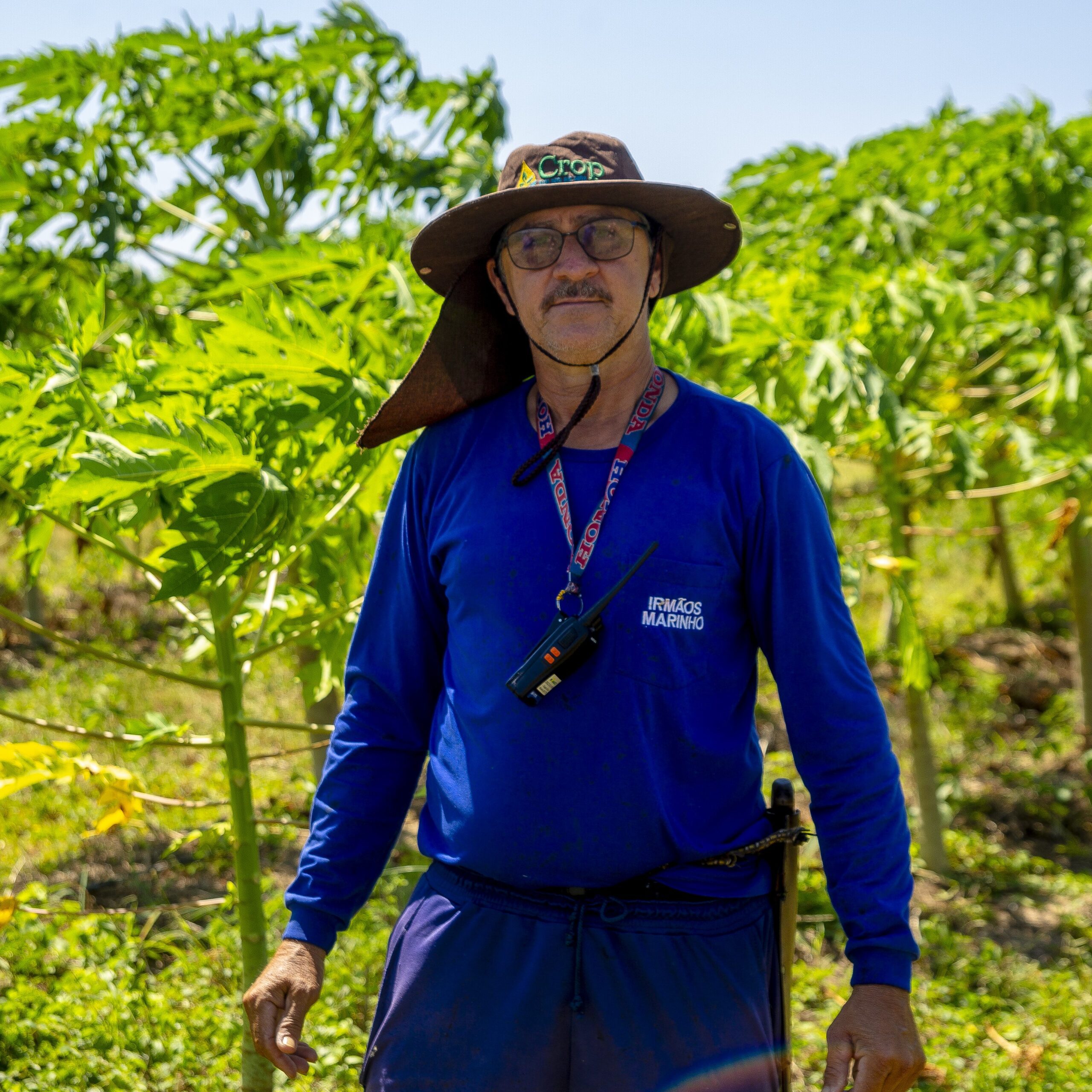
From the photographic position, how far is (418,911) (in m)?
1.92

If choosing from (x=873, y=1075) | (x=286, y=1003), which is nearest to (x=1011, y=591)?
(x=873, y=1075)

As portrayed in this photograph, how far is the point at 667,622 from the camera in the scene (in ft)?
5.78

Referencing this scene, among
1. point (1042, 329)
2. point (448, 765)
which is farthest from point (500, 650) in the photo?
point (1042, 329)

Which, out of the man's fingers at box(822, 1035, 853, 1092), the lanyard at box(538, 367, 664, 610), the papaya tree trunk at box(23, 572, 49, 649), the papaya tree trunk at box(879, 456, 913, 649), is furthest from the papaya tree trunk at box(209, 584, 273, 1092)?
the papaya tree trunk at box(23, 572, 49, 649)

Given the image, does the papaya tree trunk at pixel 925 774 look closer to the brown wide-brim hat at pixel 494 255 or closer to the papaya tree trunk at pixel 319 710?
the papaya tree trunk at pixel 319 710

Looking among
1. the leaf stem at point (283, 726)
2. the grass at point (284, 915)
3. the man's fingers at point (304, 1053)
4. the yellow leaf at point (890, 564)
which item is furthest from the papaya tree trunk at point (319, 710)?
the man's fingers at point (304, 1053)

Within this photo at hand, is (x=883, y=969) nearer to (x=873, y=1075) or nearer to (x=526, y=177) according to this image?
(x=873, y=1075)

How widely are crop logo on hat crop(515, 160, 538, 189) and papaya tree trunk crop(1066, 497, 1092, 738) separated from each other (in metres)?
4.19

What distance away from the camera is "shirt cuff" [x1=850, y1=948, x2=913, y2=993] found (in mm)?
1648

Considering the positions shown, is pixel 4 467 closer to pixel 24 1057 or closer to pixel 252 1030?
pixel 252 1030

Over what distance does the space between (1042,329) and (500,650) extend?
10.6ft

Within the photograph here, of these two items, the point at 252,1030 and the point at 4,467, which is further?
the point at 4,467

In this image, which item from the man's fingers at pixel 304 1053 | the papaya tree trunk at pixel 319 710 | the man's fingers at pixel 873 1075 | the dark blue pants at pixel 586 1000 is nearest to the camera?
the man's fingers at pixel 873 1075

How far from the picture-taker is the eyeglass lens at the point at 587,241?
1.92 m
